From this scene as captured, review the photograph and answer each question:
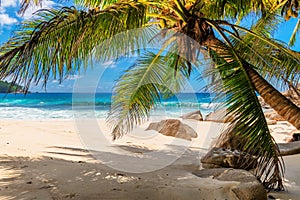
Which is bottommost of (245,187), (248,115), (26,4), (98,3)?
(245,187)

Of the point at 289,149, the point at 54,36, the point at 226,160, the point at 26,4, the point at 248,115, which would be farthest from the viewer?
the point at 289,149

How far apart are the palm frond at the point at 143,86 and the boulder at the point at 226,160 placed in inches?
54.5

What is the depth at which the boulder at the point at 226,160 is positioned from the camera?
4352 mm

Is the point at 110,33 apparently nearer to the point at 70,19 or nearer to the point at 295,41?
the point at 70,19

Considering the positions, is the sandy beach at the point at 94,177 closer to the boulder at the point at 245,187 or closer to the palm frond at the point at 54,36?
the boulder at the point at 245,187

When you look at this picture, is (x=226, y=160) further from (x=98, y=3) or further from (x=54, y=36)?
(x=54, y=36)

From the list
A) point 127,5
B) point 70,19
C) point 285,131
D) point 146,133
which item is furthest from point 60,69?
point 285,131

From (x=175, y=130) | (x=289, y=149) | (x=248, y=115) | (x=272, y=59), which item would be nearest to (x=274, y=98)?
(x=248, y=115)

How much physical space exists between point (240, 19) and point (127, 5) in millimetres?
2433

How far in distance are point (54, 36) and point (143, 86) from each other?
7.22 ft

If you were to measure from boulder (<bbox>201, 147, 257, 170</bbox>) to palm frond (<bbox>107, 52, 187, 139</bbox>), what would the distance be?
4.54 ft

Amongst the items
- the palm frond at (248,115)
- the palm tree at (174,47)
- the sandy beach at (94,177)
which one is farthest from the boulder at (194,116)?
the palm frond at (248,115)

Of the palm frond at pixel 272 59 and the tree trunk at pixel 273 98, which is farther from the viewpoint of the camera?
the palm frond at pixel 272 59

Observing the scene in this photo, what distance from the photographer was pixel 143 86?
4.71m
